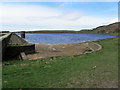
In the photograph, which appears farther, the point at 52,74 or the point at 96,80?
the point at 52,74

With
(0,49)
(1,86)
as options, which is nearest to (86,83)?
(1,86)

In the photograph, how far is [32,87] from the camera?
17.6 ft

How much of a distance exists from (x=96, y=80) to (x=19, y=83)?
2351mm

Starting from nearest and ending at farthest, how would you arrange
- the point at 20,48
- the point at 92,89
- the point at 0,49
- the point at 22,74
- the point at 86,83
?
the point at 92,89 → the point at 86,83 → the point at 22,74 → the point at 0,49 → the point at 20,48

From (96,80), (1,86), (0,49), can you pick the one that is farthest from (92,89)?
(0,49)

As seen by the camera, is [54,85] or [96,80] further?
[96,80]

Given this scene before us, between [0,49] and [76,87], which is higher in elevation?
[0,49]

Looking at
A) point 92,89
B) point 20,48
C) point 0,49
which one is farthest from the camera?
point 20,48

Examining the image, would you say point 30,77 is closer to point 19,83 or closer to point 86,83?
point 19,83

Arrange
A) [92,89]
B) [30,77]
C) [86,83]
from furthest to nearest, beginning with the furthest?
[30,77] < [86,83] < [92,89]

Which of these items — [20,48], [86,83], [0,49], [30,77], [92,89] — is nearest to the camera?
[92,89]

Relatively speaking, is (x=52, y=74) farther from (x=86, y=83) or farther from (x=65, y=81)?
(x=86, y=83)

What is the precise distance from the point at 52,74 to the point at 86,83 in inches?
62.2

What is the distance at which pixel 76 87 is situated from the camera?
5.39 meters
